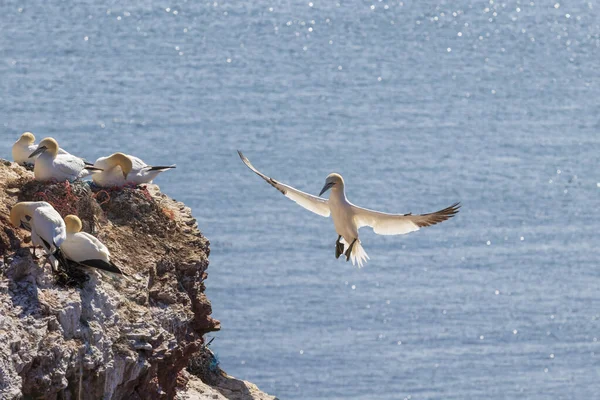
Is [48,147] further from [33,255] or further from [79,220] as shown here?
[33,255]

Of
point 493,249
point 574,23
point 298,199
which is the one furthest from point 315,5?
point 298,199

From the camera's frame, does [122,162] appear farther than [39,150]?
Yes

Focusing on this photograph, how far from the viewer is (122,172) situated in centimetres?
1545

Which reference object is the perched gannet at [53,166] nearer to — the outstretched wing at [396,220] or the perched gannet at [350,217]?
the perched gannet at [350,217]

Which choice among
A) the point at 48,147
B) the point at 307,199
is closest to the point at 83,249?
the point at 48,147

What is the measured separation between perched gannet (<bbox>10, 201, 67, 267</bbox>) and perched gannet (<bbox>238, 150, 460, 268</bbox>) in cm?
437

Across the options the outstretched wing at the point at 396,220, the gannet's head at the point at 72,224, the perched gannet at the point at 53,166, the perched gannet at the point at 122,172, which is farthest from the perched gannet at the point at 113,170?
the outstretched wing at the point at 396,220

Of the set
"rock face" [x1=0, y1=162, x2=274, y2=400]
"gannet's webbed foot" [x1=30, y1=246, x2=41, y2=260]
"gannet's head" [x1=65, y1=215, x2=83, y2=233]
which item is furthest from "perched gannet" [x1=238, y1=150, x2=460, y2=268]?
"gannet's webbed foot" [x1=30, y1=246, x2=41, y2=260]

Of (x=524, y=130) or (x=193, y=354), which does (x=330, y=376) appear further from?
(x=524, y=130)

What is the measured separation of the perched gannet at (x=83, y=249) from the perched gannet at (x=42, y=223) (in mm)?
163

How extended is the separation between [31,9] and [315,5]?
864cm

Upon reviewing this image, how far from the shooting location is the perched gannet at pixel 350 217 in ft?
56.0

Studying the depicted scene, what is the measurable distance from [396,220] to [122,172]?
337cm

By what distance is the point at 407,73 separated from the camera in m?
40.2
